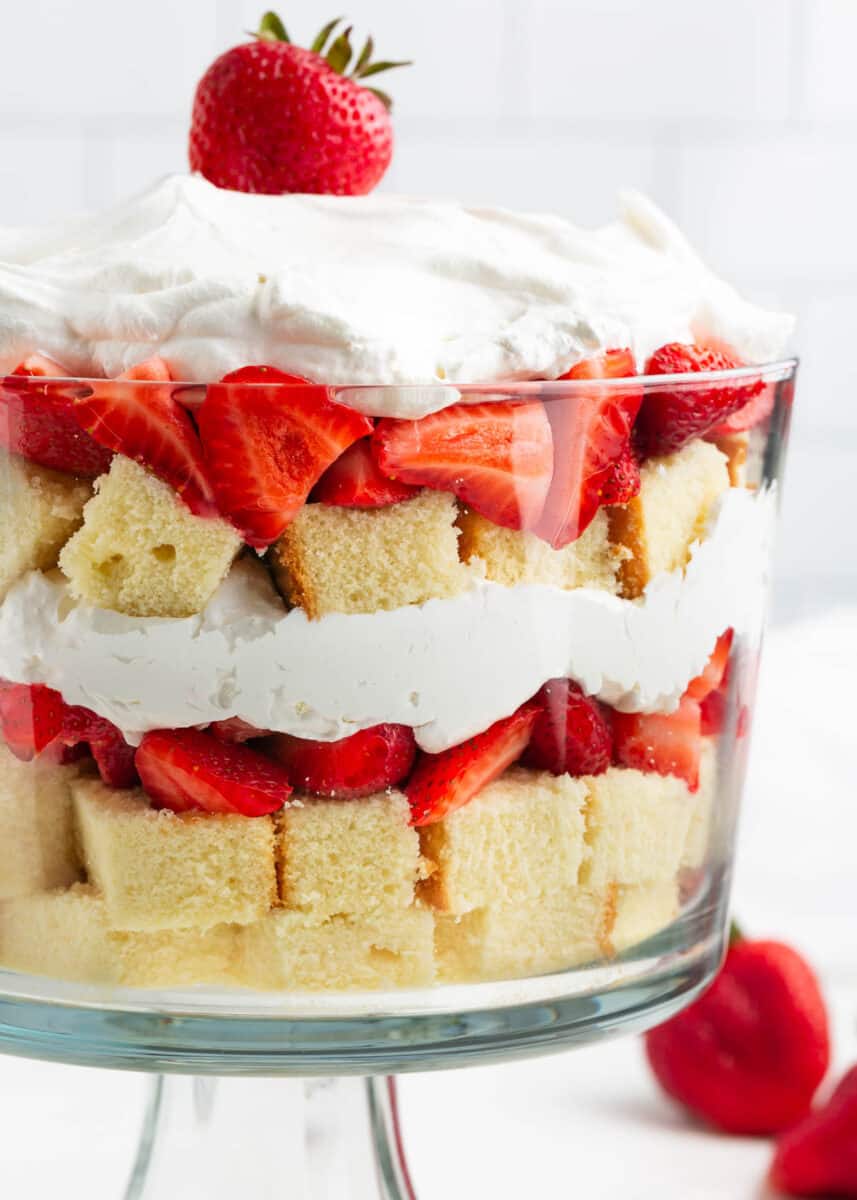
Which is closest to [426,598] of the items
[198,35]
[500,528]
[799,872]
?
[500,528]

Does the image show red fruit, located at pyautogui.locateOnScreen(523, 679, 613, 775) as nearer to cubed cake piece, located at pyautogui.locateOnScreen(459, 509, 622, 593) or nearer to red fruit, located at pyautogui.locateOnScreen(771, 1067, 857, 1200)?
cubed cake piece, located at pyautogui.locateOnScreen(459, 509, 622, 593)

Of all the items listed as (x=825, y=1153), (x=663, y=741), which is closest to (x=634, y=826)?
(x=663, y=741)

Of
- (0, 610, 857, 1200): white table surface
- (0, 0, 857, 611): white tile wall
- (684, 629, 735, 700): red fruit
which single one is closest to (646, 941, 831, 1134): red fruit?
(0, 610, 857, 1200): white table surface

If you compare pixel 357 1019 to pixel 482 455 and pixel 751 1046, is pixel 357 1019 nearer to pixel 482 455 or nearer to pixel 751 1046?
pixel 482 455

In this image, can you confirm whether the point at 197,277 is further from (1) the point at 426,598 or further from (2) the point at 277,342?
(1) the point at 426,598

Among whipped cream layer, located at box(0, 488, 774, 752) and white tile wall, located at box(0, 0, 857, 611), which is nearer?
whipped cream layer, located at box(0, 488, 774, 752)

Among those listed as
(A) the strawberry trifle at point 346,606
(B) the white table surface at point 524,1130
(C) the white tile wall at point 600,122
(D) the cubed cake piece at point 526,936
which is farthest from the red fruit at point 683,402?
(C) the white tile wall at point 600,122
